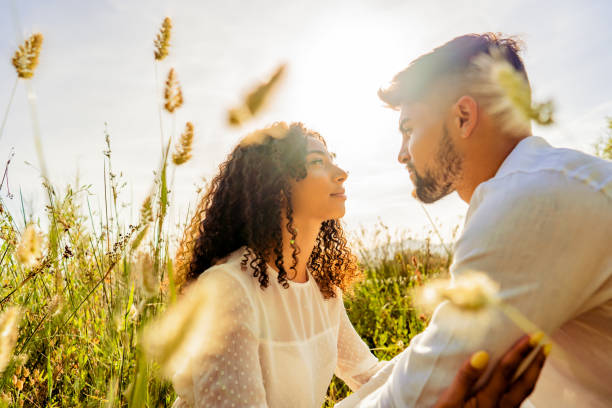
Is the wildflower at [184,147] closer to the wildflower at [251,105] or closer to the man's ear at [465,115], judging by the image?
the wildflower at [251,105]

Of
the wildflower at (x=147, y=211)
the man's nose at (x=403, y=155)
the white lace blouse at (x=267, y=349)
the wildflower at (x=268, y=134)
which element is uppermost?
the wildflower at (x=268, y=134)

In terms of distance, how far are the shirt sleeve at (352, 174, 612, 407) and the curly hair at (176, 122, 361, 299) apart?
3.50 feet

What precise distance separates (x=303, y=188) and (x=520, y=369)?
1487mm

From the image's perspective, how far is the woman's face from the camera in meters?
2.27

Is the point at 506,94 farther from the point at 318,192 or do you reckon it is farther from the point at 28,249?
the point at 318,192

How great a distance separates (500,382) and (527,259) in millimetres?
302

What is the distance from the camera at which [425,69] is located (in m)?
1.93

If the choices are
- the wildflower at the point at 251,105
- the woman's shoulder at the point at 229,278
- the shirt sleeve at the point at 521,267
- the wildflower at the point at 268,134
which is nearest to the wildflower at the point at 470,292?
the shirt sleeve at the point at 521,267

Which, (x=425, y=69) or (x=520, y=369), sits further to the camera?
(x=425, y=69)

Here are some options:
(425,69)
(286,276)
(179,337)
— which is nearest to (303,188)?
(286,276)

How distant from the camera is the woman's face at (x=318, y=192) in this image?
227cm

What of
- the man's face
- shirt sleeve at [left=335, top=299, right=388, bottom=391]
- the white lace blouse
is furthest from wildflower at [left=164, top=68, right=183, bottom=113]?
shirt sleeve at [left=335, top=299, right=388, bottom=391]

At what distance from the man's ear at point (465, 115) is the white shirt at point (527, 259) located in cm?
45

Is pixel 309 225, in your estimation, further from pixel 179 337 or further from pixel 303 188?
pixel 179 337
